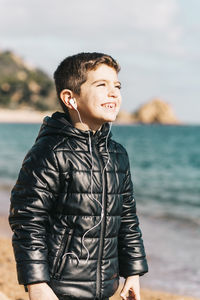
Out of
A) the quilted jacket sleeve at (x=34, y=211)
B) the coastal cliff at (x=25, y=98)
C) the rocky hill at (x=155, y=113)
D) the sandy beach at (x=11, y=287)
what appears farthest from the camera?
the rocky hill at (x=155, y=113)

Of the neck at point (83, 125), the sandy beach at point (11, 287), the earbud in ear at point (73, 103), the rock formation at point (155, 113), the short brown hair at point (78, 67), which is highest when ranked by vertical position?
the rock formation at point (155, 113)

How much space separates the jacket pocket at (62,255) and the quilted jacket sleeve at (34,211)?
0.24 ft

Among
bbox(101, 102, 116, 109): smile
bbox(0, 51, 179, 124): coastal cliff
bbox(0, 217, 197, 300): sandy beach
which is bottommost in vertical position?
bbox(0, 217, 197, 300): sandy beach

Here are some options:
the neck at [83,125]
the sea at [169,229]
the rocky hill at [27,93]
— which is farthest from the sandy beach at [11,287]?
the rocky hill at [27,93]

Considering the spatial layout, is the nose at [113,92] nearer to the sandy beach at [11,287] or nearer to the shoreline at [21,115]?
the sandy beach at [11,287]

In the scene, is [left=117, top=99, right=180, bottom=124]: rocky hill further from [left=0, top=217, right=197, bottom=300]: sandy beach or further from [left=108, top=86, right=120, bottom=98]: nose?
[left=108, top=86, right=120, bottom=98]: nose

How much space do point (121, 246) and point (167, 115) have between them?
5401 inches

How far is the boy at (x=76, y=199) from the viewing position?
2383 millimetres

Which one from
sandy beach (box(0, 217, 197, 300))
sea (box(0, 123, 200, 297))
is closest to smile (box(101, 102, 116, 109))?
sandy beach (box(0, 217, 197, 300))

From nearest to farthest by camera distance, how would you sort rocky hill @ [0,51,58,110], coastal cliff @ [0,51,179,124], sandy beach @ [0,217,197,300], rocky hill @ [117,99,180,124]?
sandy beach @ [0,217,197,300] → rocky hill @ [0,51,58,110] → coastal cliff @ [0,51,179,124] → rocky hill @ [117,99,180,124]

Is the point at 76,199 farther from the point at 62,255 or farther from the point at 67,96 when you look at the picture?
the point at 67,96

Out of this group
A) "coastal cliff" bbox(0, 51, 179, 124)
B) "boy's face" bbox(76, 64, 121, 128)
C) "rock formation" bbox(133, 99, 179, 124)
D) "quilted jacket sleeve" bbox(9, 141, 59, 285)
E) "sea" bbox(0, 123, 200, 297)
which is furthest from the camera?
"rock formation" bbox(133, 99, 179, 124)

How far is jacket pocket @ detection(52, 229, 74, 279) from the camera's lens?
242cm

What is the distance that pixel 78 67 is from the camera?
260cm
